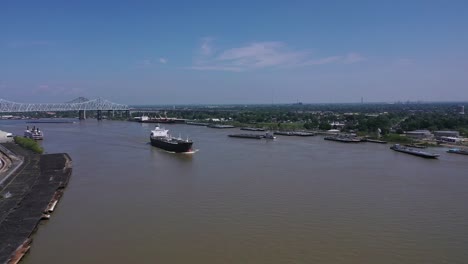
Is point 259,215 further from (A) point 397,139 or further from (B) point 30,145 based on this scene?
(A) point 397,139

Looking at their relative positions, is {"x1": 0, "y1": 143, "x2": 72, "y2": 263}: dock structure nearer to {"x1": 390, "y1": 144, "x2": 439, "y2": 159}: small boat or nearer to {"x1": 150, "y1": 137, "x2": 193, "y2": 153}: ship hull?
{"x1": 150, "y1": 137, "x2": 193, "y2": 153}: ship hull

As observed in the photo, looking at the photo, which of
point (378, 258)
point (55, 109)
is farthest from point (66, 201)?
point (55, 109)

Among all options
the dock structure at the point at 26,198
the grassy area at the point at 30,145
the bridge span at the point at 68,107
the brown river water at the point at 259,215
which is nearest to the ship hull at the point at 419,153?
the brown river water at the point at 259,215

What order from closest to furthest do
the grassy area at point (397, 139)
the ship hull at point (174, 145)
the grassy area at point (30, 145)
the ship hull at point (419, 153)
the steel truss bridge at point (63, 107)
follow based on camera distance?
the ship hull at point (419, 153), the grassy area at point (30, 145), the ship hull at point (174, 145), the grassy area at point (397, 139), the steel truss bridge at point (63, 107)

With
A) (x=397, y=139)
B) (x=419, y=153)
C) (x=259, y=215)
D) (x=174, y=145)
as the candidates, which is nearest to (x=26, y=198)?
(x=259, y=215)

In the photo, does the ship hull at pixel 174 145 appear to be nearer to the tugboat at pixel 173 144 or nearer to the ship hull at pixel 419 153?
the tugboat at pixel 173 144
